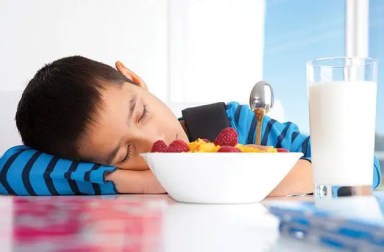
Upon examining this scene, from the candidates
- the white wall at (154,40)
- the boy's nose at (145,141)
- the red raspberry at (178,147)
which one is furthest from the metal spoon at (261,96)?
the white wall at (154,40)

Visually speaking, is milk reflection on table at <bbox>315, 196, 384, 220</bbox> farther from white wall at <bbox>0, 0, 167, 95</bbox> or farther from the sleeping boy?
white wall at <bbox>0, 0, 167, 95</bbox>

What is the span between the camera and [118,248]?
0.39 metres

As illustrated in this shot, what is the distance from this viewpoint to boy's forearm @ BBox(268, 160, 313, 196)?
993 mm

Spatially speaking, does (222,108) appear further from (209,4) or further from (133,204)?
(209,4)

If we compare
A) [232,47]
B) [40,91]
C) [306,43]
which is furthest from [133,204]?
[306,43]

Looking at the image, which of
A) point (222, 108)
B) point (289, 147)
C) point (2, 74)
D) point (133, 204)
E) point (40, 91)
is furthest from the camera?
point (2, 74)

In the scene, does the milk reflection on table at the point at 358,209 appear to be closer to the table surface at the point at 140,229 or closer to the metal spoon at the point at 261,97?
the table surface at the point at 140,229

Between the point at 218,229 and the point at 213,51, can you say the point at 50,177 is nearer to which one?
the point at 218,229

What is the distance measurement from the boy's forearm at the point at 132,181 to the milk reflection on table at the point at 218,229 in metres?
0.41

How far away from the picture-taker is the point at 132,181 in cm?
115

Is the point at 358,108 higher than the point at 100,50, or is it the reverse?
the point at 100,50

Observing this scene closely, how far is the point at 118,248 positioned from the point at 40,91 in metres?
1.02

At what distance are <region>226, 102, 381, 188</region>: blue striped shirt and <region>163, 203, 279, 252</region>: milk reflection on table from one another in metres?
0.79

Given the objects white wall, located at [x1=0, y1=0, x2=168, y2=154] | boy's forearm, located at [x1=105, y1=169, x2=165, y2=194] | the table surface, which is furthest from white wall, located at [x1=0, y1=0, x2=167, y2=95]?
the table surface
